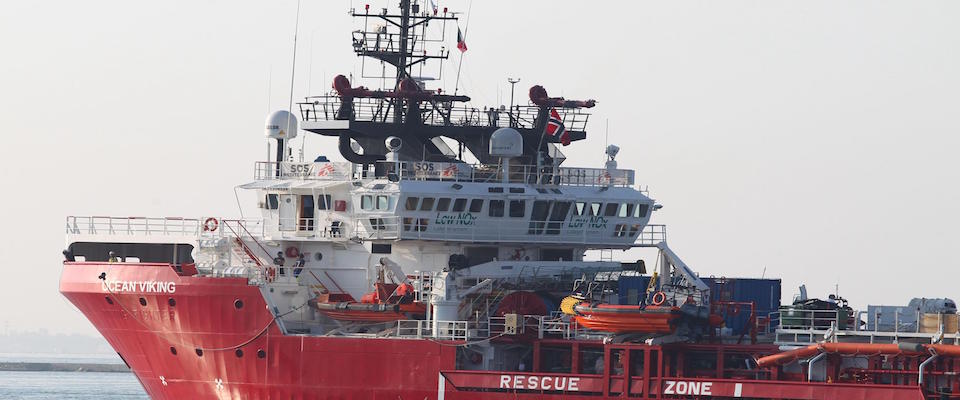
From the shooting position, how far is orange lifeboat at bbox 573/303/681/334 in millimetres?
41250

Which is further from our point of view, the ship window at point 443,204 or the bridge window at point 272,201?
the bridge window at point 272,201

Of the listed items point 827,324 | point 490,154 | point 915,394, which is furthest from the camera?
point 490,154

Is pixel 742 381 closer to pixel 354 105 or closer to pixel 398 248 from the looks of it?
pixel 398 248

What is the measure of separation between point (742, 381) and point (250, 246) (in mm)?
13850

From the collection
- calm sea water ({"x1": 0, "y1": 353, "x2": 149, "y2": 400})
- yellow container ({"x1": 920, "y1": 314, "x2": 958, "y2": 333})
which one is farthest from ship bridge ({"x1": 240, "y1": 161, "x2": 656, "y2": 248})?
calm sea water ({"x1": 0, "y1": 353, "x2": 149, "y2": 400})

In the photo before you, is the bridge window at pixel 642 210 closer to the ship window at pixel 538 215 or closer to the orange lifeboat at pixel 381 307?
the ship window at pixel 538 215

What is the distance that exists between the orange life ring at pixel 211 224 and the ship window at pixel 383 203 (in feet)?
14.8

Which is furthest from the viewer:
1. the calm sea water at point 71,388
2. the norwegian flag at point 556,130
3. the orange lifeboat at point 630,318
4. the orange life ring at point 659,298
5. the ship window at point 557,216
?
the calm sea water at point 71,388

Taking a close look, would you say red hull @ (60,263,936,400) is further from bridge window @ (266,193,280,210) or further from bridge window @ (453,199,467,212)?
bridge window @ (453,199,467,212)

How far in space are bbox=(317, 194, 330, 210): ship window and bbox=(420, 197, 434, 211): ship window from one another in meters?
2.79

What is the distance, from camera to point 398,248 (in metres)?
46.4

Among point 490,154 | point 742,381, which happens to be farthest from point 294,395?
point 742,381

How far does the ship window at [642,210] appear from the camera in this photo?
48031 mm

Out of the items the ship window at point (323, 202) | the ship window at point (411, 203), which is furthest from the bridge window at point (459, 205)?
the ship window at point (323, 202)
